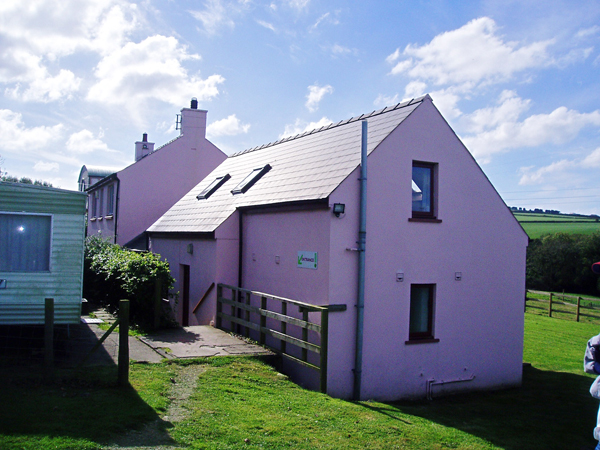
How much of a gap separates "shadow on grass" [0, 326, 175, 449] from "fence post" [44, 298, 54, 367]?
0.49ft

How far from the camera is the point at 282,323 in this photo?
11.1 meters

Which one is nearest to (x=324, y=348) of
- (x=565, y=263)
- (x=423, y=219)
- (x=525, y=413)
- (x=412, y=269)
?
(x=412, y=269)

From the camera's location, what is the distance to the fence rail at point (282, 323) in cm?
991

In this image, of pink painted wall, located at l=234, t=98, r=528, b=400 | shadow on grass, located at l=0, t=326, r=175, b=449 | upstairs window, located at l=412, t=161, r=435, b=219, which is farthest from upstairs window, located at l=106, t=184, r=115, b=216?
upstairs window, located at l=412, t=161, r=435, b=219

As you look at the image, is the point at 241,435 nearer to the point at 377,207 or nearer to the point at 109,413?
the point at 109,413

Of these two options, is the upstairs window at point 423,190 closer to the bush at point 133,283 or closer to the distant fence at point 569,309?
the bush at point 133,283

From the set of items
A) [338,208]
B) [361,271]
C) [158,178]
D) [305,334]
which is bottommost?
[305,334]

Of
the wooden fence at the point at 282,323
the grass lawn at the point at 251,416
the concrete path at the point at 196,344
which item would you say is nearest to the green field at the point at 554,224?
the wooden fence at the point at 282,323

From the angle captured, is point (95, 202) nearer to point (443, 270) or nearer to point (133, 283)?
point (133, 283)

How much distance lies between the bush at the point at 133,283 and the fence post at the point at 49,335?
5154mm

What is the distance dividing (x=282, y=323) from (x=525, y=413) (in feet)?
17.2

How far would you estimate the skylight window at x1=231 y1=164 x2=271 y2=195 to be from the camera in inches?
608

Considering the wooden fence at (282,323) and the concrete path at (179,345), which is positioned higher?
the wooden fence at (282,323)

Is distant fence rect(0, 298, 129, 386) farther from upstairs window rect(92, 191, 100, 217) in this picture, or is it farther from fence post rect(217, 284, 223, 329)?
upstairs window rect(92, 191, 100, 217)
